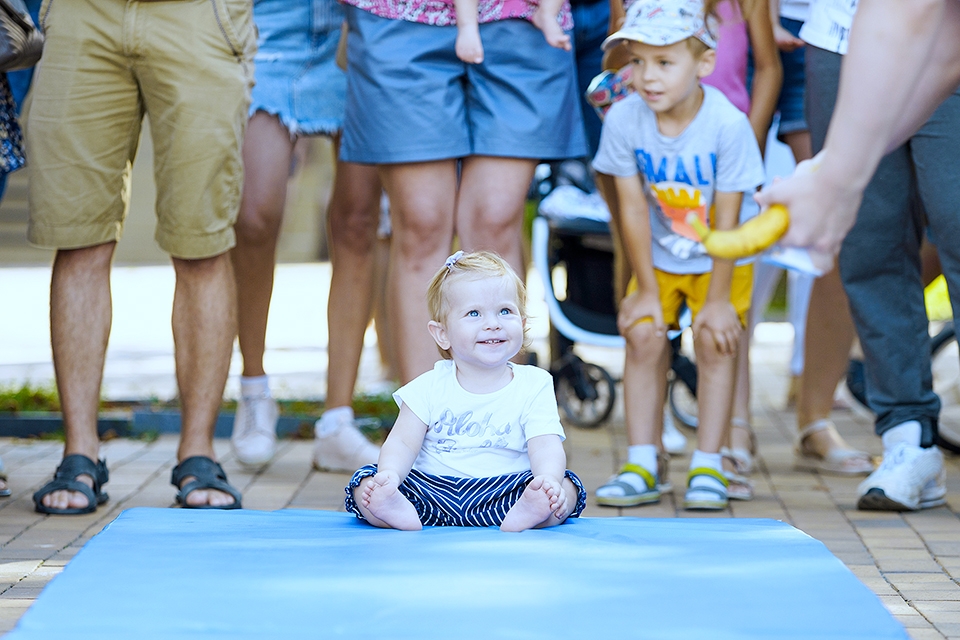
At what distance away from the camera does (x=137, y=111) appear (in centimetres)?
347

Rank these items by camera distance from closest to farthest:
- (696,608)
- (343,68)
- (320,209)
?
(696,608)
(343,68)
(320,209)

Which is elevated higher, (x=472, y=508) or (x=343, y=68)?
(x=343, y=68)

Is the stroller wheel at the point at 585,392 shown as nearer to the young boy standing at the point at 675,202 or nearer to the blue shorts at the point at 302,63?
the young boy standing at the point at 675,202

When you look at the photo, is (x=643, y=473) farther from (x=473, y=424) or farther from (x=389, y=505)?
(x=389, y=505)

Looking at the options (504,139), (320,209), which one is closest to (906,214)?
(504,139)

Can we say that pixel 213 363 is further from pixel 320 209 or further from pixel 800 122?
pixel 320 209

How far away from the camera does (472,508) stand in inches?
112

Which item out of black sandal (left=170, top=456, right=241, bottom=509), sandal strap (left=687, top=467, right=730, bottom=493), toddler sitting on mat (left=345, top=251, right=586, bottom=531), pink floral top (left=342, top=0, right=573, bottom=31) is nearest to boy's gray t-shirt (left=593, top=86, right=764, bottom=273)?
pink floral top (left=342, top=0, right=573, bottom=31)

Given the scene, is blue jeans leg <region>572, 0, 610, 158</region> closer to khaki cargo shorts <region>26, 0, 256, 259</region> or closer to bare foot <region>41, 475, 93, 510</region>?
khaki cargo shorts <region>26, 0, 256, 259</region>

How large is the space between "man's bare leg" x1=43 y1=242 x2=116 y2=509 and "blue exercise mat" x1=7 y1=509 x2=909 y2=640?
2.76 feet

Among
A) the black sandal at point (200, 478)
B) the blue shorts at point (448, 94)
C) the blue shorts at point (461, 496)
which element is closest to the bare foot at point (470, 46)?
the blue shorts at point (448, 94)

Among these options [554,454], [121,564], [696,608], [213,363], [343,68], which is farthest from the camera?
[343,68]

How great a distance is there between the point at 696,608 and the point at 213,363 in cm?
→ 187

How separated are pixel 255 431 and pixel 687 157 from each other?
5.49 ft
